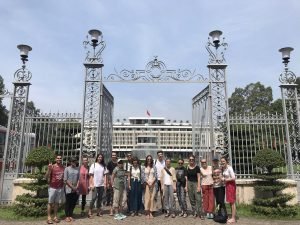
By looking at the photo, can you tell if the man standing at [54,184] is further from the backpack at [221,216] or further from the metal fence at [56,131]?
the backpack at [221,216]

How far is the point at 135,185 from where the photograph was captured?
789cm

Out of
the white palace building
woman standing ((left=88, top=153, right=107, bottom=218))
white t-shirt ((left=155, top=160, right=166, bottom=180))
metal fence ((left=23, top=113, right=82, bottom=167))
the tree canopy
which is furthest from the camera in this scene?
the white palace building

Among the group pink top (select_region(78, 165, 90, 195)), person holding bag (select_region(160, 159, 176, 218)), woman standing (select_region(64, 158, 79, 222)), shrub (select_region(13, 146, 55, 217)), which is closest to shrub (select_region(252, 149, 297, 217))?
person holding bag (select_region(160, 159, 176, 218))

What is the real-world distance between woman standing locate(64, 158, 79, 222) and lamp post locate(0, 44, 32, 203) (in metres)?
3.02

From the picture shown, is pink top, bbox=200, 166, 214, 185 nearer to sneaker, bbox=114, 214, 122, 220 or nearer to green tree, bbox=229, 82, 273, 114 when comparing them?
sneaker, bbox=114, 214, 122, 220

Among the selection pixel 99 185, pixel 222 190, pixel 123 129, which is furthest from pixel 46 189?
pixel 123 129

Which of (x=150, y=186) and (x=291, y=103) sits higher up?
(x=291, y=103)

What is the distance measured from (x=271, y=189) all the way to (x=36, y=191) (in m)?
6.56

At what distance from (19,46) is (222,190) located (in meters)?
8.12

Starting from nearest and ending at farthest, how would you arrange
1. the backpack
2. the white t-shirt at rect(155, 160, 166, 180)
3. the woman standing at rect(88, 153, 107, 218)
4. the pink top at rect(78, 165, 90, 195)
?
the backpack → the woman standing at rect(88, 153, 107, 218) → the pink top at rect(78, 165, 90, 195) → the white t-shirt at rect(155, 160, 166, 180)

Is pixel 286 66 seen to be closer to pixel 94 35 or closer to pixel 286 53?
pixel 286 53

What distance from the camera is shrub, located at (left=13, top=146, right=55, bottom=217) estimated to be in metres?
7.81

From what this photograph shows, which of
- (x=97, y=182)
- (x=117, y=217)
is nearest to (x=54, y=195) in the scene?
(x=97, y=182)

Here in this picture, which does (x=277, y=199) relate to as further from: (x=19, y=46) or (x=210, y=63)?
(x=19, y=46)
